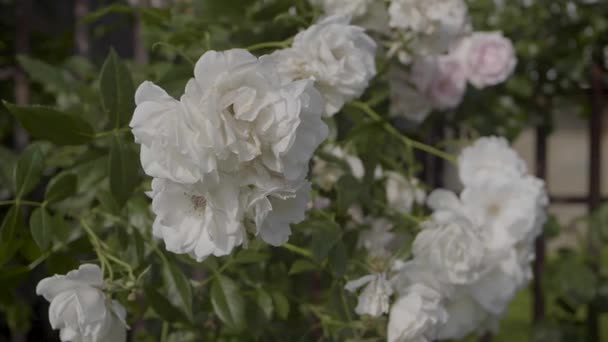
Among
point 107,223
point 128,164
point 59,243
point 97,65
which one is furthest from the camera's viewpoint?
point 97,65

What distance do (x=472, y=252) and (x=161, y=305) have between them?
39 centimetres

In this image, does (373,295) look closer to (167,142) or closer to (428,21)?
(167,142)

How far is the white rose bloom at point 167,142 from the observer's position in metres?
0.61

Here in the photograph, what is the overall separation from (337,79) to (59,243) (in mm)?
398

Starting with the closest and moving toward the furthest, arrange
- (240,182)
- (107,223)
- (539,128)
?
(240,182), (107,223), (539,128)

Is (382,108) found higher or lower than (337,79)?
lower

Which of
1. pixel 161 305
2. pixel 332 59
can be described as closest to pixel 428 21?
pixel 332 59

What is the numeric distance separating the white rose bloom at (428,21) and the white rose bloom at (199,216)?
20.9 inches

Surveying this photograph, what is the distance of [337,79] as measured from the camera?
0.84 metres

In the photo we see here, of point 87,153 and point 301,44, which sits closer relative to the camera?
point 301,44

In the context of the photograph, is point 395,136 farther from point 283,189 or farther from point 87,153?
point 283,189

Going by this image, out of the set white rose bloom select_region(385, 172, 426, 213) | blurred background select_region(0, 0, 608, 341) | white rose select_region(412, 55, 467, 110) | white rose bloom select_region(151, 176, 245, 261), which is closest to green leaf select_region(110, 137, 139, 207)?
white rose bloom select_region(151, 176, 245, 261)

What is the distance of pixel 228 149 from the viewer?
0.62 m

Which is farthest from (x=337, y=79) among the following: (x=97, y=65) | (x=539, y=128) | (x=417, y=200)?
(x=539, y=128)
